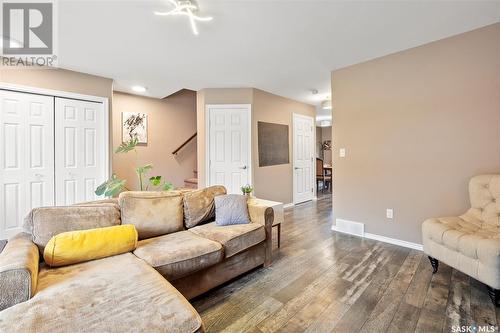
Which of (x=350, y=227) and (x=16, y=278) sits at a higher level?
(x=16, y=278)

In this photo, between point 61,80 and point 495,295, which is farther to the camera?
point 61,80

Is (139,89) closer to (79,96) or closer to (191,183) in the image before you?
(79,96)

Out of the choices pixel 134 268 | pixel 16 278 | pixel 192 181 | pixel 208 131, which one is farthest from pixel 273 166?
pixel 16 278

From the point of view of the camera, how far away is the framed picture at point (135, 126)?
4.57 meters

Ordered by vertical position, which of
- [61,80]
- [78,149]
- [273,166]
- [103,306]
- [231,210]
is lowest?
[103,306]

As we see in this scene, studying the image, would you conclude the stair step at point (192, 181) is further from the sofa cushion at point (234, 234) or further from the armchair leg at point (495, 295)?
the armchair leg at point (495, 295)

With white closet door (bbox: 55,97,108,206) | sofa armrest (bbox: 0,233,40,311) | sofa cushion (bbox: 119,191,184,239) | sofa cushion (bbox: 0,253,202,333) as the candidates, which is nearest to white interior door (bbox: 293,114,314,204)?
sofa cushion (bbox: 119,191,184,239)

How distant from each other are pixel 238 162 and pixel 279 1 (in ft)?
9.02

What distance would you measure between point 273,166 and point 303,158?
1.13m

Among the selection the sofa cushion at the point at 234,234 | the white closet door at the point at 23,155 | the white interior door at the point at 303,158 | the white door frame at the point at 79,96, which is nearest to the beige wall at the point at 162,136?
the white door frame at the point at 79,96

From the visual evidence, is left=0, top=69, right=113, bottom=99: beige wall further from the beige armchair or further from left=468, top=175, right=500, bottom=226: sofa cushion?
left=468, top=175, right=500, bottom=226: sofa cushion

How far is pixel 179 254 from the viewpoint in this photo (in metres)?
1.73

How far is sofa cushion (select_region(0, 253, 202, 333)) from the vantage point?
0.98 meters

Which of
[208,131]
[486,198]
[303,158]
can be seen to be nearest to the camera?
[486,198]
